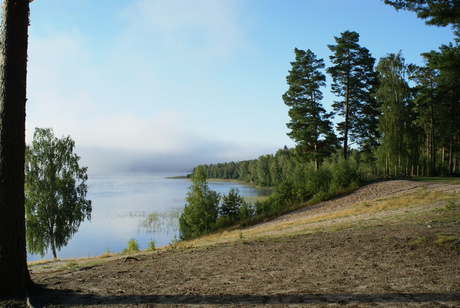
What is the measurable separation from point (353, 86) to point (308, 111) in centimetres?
428

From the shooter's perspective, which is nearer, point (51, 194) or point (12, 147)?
point (12, 147)

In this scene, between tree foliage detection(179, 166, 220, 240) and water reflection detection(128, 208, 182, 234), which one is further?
water reflection detection(128, 208, 182, 234)

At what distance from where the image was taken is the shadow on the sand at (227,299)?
377 centimetres

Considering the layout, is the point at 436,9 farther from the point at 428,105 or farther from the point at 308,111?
the point at 428,105

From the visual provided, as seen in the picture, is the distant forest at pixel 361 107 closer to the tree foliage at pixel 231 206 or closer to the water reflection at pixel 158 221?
the tree foliage at pixel 231 206

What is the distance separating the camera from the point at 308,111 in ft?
93.4

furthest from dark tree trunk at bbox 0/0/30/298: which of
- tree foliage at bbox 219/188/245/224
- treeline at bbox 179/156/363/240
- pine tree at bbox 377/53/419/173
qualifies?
pine tree at bbox 377/53/419/173

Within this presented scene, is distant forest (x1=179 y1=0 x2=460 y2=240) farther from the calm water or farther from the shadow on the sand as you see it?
the shadow on the sand

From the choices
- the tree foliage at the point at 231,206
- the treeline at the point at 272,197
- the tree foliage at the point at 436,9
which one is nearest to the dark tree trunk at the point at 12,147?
the tree foliage at the point at 436,9

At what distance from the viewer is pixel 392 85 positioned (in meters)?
30.7

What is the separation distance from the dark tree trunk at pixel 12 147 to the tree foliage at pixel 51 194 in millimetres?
23192

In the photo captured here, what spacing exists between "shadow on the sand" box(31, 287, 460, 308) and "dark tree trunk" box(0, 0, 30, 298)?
446 millimetres

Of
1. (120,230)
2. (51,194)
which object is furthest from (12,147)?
(120,230)

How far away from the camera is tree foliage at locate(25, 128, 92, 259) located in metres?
25.3
